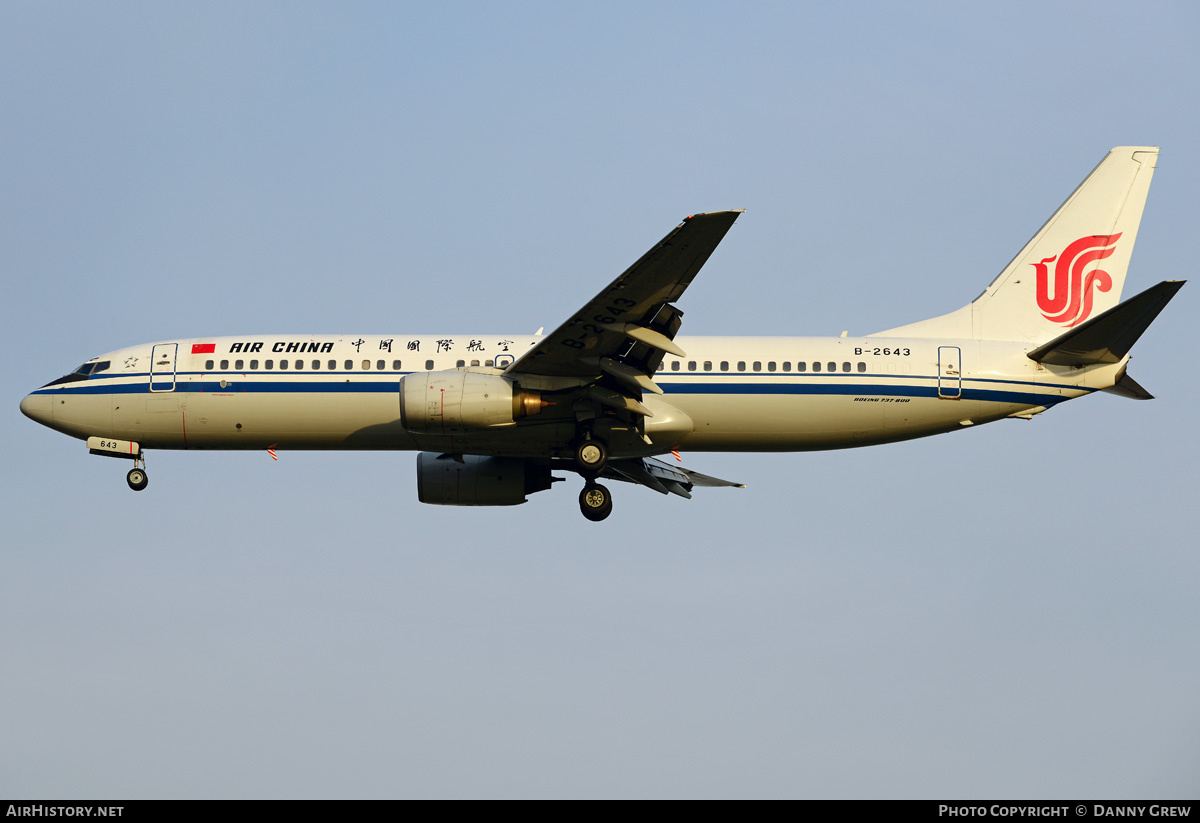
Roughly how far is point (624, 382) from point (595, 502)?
443cm

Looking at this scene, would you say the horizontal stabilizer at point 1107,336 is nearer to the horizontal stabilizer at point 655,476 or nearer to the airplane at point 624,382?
the airplane at point 624,382

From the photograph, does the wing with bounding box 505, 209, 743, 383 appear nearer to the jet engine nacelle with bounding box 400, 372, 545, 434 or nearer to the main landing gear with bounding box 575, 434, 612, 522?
the jet engine nacelle with bounding box 400, 372, 545, 434

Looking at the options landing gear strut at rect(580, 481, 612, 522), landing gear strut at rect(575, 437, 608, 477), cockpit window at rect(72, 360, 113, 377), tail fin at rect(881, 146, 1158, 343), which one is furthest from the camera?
cockpit window at rect(72, 360, 113, 377)

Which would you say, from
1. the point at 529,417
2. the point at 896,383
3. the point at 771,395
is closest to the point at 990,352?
the point at 896,383

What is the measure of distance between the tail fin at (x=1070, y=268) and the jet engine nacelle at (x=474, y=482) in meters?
10.8

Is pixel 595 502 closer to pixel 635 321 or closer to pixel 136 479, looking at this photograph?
pixel 635 321

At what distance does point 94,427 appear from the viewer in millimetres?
37219

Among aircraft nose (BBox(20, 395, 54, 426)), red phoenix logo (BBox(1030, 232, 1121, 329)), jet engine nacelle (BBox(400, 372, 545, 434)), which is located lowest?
jet engine nacelle (BBox(400, 372, 545, 434))

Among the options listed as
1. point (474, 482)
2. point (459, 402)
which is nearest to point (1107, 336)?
point (459, 402)

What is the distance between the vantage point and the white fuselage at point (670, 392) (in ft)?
114

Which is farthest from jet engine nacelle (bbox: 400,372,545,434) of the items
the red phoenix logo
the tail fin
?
the red phoenix logo

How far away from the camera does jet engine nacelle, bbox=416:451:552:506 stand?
125ft

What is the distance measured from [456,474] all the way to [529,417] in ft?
17.3

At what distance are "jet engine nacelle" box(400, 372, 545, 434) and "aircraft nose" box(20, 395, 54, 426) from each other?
36.1 feet
